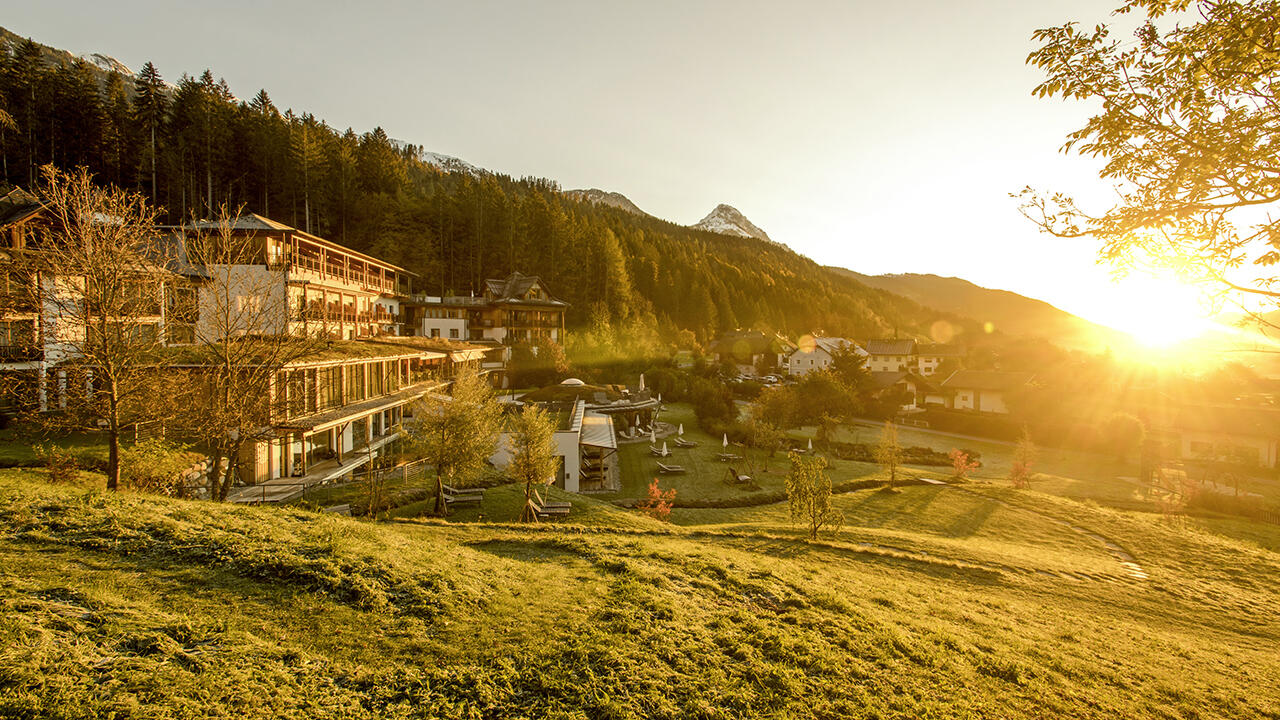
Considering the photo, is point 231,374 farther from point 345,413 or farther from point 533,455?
point 345,413

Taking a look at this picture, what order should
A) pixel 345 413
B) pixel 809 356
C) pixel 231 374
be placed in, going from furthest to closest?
pixel 809 356, pixel 345 413, pixel 231 374

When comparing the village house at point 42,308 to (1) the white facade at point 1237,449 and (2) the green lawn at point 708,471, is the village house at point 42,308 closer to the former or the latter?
(2) the green lawn at point 708,471

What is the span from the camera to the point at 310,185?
62906 mm

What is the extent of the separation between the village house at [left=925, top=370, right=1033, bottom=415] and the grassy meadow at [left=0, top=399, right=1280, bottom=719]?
45.7 meters

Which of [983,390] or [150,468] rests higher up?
[150,468]

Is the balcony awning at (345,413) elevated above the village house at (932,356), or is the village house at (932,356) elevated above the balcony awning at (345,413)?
the village house at (932,356)

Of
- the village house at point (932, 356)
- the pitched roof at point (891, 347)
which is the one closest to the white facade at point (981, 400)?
the village house at point (932, 356)

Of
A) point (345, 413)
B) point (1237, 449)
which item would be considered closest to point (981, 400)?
point (1237, 449)

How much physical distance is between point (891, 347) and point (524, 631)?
9118 centimetres

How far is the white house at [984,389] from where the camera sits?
53.4m

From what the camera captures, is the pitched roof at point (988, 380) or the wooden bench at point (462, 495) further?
the pitched roof at point (988, 380)

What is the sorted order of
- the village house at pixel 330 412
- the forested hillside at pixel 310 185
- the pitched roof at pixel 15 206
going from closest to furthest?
1. the village house at pixel 330 412
2. the pitched roof at pixel 15 206
3. the forested hillside at pixel 310 185

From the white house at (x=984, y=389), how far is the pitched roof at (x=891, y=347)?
83.1ft

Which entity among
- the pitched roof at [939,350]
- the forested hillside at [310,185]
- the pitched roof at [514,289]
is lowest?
the pitched roof at [939,350]
